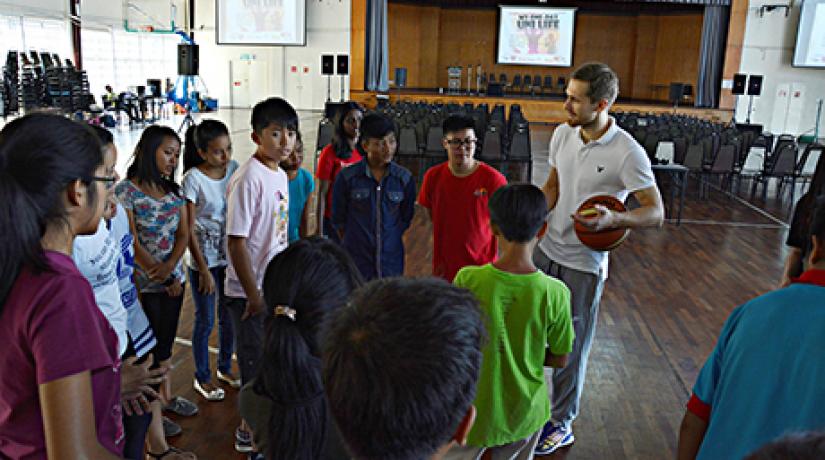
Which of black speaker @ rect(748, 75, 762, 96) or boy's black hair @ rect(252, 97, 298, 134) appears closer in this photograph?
boy's black hair @ rect(252, 97, 298, 134)

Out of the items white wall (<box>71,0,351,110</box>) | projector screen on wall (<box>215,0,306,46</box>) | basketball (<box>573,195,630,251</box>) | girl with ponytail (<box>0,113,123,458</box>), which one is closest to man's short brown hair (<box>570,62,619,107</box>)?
basketball (<box>573,195,630,251</box>)

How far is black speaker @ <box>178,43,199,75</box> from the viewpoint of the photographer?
15078mm

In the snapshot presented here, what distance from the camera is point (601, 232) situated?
254 centimetres

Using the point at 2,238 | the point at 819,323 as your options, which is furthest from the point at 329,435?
the point at 819,323

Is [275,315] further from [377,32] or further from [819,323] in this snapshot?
[377,32]

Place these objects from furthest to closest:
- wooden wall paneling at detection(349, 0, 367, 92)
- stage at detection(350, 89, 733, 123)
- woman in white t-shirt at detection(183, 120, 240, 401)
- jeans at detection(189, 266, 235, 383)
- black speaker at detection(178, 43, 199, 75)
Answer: wooden wall paneling at detection(349, 0, 367, 92) < stage at detection(350, 89, 733, 123) < black speaker at detection(178, 43, 199, 75) < jeans at detection(189, 266, 235, 383) < woman in white t-shirt at detection(183, 120, 240, 401)

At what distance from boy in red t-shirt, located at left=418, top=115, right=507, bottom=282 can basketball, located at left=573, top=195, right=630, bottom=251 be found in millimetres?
495

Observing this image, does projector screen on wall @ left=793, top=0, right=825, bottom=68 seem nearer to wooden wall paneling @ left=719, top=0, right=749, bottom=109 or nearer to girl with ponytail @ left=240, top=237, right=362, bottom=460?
wooden wall paneling @ left=719, top=0, right=749, bottom=109

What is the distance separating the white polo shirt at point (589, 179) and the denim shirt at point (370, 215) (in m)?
0.78

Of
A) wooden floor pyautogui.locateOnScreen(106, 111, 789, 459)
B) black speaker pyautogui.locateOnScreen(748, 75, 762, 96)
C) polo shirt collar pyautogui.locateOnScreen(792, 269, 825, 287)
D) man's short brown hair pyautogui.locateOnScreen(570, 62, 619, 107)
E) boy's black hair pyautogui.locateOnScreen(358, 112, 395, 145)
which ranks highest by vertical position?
black speaker pyautogui.locateOnScreen(748, 75, 762, 96)

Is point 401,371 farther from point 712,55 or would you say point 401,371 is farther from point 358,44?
point 712,55

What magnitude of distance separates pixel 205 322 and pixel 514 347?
1.82 metres

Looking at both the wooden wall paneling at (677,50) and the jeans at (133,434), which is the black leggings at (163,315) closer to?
the jeans at (133,434)

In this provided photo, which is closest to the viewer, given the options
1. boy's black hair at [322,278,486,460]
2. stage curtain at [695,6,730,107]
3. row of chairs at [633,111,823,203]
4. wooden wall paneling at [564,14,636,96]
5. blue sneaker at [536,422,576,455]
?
boy's black hair at [322,278,486,460]
